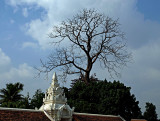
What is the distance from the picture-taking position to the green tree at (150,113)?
50.4 meters

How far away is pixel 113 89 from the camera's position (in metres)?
29.0

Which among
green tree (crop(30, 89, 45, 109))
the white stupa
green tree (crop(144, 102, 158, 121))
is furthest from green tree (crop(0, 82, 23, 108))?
green tree (crop(144, 102, 158, 121))

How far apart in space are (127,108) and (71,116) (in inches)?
402

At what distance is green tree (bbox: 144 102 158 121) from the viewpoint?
5042 centimetres

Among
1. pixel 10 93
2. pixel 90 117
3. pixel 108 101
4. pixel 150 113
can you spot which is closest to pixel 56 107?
pixel 90 117

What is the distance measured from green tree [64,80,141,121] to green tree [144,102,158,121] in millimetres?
22744

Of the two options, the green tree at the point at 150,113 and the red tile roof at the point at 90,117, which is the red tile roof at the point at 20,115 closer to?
the red tile roof at the point at 90,117

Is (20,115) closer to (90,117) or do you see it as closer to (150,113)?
(90,117)

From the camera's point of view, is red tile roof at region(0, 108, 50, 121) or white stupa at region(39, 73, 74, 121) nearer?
red tile roof at region(0, 108, 50, 121)

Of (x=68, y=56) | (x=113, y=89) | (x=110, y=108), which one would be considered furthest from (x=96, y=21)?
(x=110, y=108)

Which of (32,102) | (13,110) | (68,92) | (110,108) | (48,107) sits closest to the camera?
(13,110)

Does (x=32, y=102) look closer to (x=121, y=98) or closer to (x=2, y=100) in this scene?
(x=2, y=100)

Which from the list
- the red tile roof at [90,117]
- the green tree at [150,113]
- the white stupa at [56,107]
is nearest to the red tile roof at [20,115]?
the white stupa at [56,107]

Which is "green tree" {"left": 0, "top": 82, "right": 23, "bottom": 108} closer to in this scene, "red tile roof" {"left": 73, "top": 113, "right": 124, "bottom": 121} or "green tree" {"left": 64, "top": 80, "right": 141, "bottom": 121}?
"green tree" {"left": 64, "top": 80, "right": 141, "bottom": 121}
